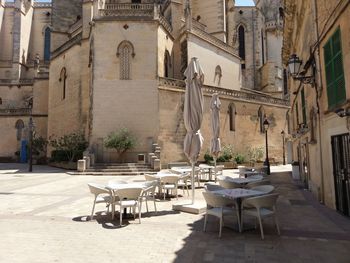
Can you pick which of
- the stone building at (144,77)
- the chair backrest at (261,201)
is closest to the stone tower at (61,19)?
the stone building at (144,77)

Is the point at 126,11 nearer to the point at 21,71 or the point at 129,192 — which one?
the point at 129,192

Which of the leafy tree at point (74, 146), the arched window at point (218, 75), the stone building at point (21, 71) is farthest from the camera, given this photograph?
the stone building at point (21, 71)

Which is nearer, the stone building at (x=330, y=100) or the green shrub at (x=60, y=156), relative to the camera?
the stone building at (x=330, y=100)

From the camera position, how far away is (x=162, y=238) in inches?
190

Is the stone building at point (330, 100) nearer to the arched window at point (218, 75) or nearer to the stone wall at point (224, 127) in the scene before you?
the stone wall at point (224, 127)

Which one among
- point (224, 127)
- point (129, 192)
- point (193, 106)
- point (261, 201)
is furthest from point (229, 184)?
point (224, 127)

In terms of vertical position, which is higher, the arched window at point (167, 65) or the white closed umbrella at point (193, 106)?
the arched window at point (167, 65)

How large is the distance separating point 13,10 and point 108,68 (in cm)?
2469

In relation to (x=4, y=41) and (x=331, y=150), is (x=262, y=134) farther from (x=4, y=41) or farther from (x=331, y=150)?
(x=4, y=41)

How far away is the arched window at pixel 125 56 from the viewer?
20.2 m

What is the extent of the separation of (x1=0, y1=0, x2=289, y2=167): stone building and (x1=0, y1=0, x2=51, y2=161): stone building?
3.75m

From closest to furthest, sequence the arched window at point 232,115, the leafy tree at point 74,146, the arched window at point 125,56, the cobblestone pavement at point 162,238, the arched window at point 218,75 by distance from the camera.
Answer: the cobblestone pavement at point 162,238
the arched window at point 125,56
the leafy tree at point 74,146
the arched window at point 232,115
the arched window at point 218,75

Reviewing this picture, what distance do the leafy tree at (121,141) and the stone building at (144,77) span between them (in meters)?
0.72

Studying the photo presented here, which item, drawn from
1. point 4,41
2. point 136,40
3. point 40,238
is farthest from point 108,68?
point 4,41
